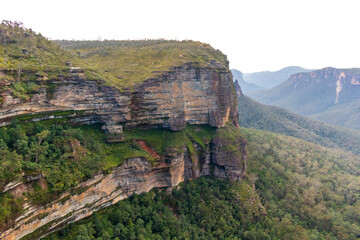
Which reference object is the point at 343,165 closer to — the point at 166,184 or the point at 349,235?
the point at 349,235

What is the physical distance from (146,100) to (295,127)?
108 metres

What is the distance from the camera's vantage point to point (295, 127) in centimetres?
11800

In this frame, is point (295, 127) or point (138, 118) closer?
point (138, 118)

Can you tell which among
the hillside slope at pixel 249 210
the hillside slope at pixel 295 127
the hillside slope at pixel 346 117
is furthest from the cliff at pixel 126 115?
the hillside slope at pixel 346 117

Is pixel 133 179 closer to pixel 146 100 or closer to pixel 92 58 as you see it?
pixel 146 100

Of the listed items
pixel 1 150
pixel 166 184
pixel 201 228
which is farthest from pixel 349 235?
pixel 1 150

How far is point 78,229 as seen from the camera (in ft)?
75.5

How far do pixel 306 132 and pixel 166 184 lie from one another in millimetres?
108106

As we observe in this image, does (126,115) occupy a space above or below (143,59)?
below

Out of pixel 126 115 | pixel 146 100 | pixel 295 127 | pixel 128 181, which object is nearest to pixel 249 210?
pixel 128 181

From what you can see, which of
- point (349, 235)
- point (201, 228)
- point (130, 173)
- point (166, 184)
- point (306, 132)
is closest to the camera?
point (130, 173)

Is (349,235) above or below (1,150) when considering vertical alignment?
below

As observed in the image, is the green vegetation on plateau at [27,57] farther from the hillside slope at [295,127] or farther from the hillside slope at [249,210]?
the hillside slope at [295,127]

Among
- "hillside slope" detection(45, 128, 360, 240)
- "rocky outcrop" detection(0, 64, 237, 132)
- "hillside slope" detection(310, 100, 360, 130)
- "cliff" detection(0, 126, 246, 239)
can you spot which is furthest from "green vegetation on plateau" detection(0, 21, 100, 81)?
"hillside slope" detection(310, 100, 360, 130)
